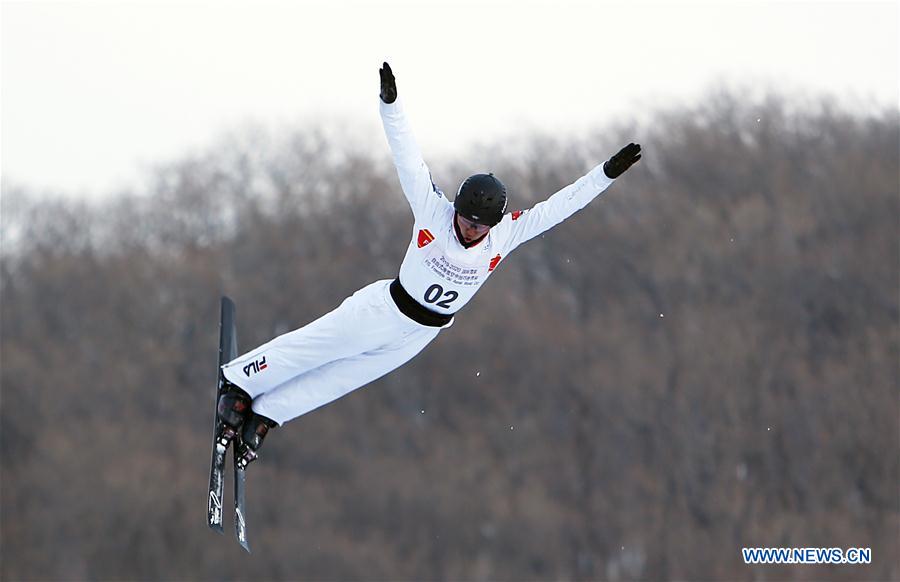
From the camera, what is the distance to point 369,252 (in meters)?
39.2

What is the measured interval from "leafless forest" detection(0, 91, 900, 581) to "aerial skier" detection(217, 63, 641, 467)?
72.7ft

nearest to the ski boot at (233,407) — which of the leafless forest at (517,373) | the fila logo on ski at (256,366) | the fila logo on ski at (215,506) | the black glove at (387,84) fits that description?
the fila logo on ski at (256,366)

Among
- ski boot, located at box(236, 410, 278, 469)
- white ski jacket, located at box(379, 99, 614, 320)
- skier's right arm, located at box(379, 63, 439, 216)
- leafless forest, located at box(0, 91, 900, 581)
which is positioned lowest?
ski boot, located at box(236, 410, 278, 469)

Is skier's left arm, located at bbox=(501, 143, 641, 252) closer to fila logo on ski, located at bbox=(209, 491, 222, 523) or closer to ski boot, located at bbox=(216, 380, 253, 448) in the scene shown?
ski boot, located at bbox=(216, 380, 253, 448)

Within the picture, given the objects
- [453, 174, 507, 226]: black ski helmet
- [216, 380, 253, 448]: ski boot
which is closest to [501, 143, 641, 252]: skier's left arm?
[453, 174, 507, 226]: black ski helmet

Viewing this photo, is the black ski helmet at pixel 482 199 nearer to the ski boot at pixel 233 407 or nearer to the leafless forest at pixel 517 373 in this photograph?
the ski boot at pixel 233 407

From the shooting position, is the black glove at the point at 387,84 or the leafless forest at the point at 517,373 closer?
the black glove at the point at 387,84

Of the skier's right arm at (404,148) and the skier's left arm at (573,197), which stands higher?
the skier's right arm at (404,148)

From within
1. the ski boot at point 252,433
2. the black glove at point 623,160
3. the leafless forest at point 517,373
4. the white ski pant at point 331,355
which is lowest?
the ski boot at point 252,433

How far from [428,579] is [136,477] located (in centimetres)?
794

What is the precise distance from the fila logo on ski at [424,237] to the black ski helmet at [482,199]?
0.30m

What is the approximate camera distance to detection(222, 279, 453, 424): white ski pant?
980 centimetres

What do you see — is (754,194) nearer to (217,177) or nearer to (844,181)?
(844,181)

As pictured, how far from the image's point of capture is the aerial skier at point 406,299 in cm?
930
